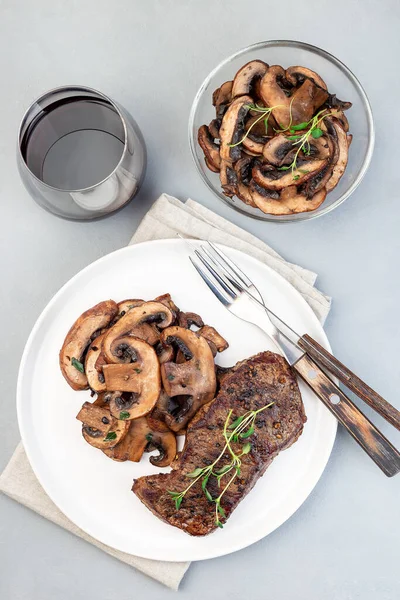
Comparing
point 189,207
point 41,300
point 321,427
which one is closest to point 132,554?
point 321,427

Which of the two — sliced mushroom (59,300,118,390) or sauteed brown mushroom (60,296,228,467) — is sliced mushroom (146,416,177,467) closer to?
sauteed brown mushroom (60,296,228,467)

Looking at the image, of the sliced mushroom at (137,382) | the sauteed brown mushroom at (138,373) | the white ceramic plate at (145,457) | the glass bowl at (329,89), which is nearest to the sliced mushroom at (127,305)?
the sauteed brown mushroom at (138,373)

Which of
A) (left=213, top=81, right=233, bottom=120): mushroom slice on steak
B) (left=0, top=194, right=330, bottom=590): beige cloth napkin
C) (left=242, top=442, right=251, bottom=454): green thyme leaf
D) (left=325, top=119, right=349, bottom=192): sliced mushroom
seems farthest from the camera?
(left=0, top=194, right=330, bottom=590): beige cloth napkin

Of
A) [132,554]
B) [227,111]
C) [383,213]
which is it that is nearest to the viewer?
[227,111]

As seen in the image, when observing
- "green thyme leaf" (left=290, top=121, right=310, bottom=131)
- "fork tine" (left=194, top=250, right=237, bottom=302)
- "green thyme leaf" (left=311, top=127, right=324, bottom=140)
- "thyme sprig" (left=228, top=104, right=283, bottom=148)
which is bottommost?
"fork tine" (left=194, top=250, right=237, bottom=302)

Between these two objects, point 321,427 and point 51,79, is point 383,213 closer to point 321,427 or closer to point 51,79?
point 321,427

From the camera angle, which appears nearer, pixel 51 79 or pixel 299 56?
pixel 299 56

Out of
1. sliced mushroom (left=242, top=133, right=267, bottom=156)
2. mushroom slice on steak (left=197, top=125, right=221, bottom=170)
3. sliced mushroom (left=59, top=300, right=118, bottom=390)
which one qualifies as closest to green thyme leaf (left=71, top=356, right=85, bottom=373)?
sliced mushroom (left=59, top=300, right=118, bottom=390)

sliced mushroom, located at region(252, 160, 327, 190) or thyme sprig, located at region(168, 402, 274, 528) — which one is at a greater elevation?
sliced mushroom, located at region(252, 160, 327, 190)
